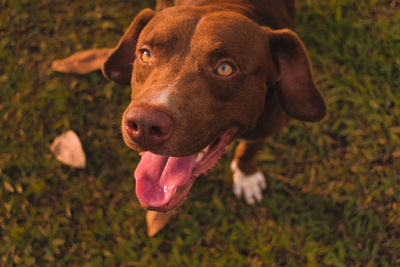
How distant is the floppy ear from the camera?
247 centimetres

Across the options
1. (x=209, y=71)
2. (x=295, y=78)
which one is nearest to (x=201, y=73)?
(x=209, y=71)

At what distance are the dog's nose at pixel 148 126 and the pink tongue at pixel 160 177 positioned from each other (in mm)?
585

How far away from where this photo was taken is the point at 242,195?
152 inches

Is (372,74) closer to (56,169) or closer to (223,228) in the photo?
(223,228)

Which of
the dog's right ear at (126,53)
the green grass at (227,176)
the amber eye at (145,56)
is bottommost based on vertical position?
the green grass at (227,176)

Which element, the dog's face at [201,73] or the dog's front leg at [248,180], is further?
the dog's front leg at [248,180]

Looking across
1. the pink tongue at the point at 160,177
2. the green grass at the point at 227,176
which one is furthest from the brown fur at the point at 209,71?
the green grass at the point at 227,176

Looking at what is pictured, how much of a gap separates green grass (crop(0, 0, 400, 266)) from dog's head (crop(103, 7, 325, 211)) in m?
1.32

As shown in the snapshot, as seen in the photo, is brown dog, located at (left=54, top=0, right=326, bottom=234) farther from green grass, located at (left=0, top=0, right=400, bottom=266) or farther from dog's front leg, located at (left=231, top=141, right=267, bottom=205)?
green grass, located at (left=0, top=0, right=400, bottom=266)

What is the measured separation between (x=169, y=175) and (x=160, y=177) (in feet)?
0.22

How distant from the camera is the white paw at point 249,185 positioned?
3.75 m

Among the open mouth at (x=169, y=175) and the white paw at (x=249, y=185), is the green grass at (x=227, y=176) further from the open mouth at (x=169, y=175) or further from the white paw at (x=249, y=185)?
the open mouth at (x=169, y=175)

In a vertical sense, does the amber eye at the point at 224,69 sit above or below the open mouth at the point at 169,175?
above

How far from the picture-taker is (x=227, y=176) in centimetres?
392
